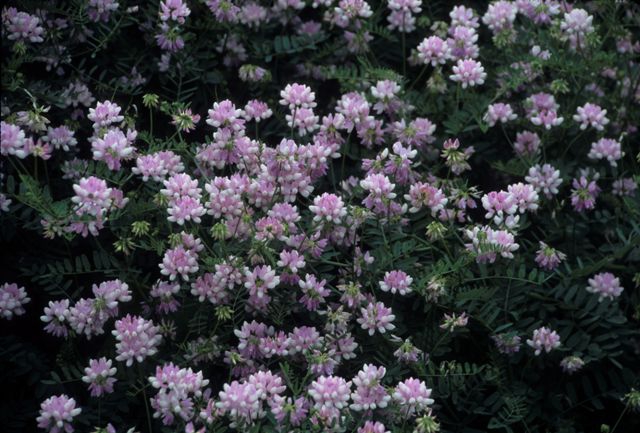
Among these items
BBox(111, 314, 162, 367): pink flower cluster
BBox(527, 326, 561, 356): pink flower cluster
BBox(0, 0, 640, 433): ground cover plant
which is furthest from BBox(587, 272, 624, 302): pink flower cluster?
BBox(111, 314, 162, 367): pink flower cluster

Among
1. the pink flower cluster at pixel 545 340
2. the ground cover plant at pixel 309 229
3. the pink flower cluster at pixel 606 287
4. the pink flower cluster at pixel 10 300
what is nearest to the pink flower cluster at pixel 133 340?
the ground cover plant at pixel 309 229

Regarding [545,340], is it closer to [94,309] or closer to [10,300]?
[94,309]

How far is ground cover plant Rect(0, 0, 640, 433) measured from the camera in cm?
271

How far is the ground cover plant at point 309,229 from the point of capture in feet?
8.87

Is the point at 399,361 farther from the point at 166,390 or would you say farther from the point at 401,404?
the point at 166,390

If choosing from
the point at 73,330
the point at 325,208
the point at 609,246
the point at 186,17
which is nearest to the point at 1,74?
the point at 186,17

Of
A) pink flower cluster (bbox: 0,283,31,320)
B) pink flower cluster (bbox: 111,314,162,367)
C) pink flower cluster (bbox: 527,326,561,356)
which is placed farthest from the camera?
pink flower cluster (bbox: 527,326,561,356)

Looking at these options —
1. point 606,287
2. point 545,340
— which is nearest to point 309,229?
point 545,340

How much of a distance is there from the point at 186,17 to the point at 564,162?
150cm

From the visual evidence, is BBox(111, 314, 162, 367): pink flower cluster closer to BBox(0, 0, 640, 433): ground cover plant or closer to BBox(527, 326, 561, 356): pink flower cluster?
BBox(0, 0, 640, 433): ground cover plant

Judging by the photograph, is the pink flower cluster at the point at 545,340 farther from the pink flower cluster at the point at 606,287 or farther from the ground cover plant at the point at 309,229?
the pink flower cluster at the point at 606,287

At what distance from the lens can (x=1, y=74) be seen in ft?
10.7

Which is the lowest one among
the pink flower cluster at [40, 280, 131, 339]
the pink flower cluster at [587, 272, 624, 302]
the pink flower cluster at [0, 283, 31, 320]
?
the pink flower cluster at [587, 272, 624, 302]

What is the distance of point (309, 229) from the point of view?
285cm
